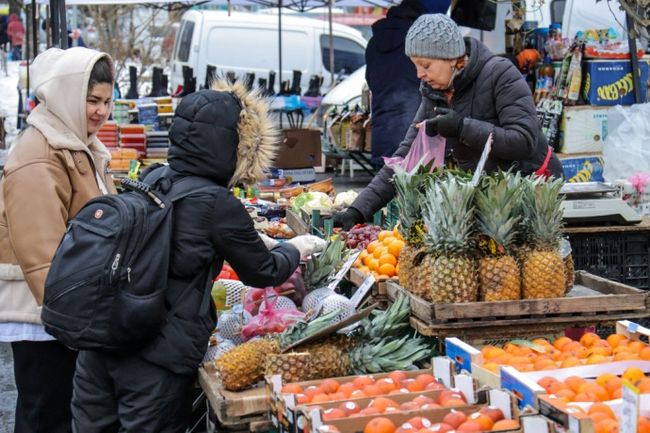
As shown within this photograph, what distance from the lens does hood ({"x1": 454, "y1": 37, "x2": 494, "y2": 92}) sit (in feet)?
15.3

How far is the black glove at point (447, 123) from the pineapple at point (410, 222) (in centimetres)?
54

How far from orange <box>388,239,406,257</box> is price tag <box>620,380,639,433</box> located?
2030 mm

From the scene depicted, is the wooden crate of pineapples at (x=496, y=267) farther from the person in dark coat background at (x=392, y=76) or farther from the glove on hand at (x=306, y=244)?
the person in dark coat background at (x=392, y=76)

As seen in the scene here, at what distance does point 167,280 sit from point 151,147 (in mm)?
7035

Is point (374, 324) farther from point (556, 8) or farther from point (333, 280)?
point (556, 8)

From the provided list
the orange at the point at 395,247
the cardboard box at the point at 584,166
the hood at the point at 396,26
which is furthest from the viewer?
the cardboard box at the point at 584,166

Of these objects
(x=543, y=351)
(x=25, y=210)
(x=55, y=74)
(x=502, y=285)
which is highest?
(x=55, y=74)

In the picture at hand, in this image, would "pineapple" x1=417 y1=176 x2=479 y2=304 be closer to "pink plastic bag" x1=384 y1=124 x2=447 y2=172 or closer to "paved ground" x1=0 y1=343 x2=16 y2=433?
"pink plastic bag" x1=384 y1=124 x2=447 y2=172

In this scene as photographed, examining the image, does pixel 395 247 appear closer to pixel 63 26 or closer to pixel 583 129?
pixel 63 26

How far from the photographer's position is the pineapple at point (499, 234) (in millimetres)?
3674

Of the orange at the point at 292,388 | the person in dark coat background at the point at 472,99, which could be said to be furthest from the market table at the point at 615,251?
the orange at the point at 292,388

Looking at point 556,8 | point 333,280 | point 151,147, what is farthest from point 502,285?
point 556,8

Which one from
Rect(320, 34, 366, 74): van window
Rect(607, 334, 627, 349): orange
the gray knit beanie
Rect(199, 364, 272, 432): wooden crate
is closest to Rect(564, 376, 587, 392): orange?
Rect(607, 334, 627, 349): orange

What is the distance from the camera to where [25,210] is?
3838mm
